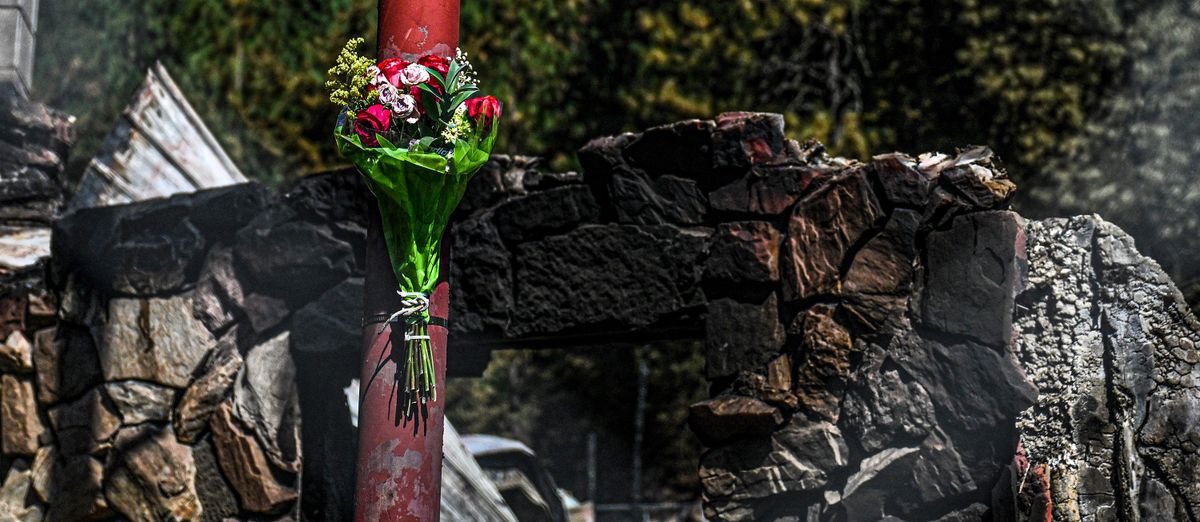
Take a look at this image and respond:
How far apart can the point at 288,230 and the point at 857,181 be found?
6.98 ft

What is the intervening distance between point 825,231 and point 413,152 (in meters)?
1.35

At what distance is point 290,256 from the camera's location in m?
4.46

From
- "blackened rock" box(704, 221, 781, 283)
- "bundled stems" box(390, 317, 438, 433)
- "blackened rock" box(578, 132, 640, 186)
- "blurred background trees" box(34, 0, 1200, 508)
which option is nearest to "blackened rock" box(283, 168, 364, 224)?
"blackened rock" box(578, 132, 640, 186)

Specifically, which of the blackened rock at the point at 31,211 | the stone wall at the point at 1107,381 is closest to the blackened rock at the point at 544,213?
the stone wall at the point at 1107,381

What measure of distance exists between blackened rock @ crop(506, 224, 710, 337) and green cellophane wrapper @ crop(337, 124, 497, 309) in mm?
959

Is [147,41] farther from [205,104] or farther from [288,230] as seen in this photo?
[288,230]

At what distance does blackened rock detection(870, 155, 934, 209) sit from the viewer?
11.5 ft

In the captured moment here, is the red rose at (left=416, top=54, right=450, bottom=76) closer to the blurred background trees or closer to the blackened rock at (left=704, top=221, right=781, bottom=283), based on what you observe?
the blackened rock at (left=704, top=221, right=781, bottom=283)

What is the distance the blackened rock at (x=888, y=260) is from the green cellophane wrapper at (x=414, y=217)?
120 centimetres

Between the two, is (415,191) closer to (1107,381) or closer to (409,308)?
(409,308)

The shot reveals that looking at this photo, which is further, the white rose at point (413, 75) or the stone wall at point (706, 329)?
the stone wall at point (706, 329)

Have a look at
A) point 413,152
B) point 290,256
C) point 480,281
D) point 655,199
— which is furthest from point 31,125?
point 413,152

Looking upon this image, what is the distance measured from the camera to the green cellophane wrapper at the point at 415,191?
2955 mm

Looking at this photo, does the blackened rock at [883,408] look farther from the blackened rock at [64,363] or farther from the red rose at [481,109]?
the blackened rock at [64,363]
